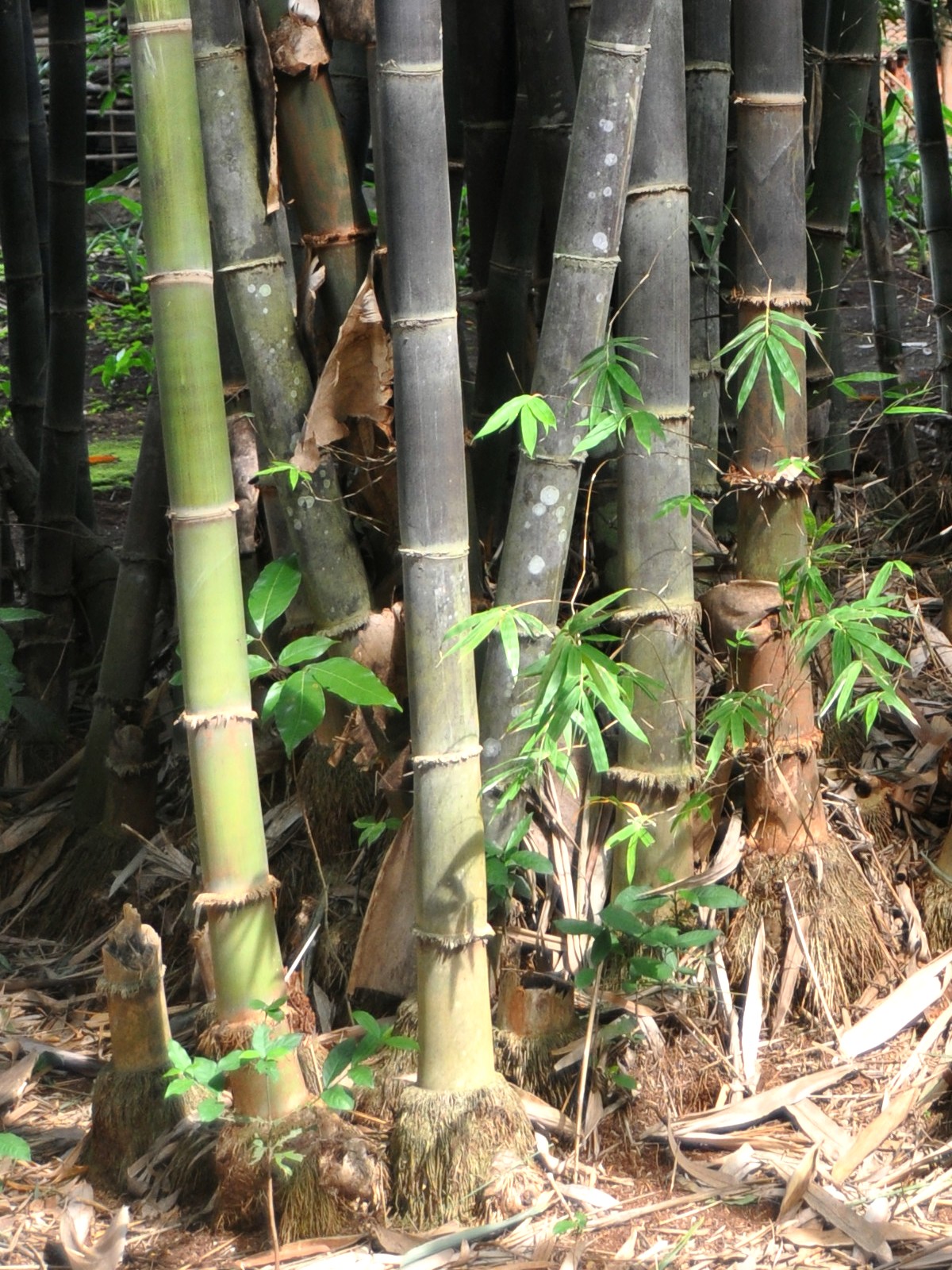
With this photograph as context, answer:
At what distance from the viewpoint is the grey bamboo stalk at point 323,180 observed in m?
1.70

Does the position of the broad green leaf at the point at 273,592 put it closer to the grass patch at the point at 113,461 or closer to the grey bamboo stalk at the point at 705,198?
the grey bamboo stalk at the point at 705,198

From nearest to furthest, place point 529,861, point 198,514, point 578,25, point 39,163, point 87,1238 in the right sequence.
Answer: point 198,514 < point 87,1238 < point 529,861 < point 578,25 < point 39,163

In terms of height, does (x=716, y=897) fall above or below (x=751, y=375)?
below

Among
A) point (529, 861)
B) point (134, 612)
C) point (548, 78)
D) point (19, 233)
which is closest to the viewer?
point (529, 861)

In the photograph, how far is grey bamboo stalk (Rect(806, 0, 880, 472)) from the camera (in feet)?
7.76

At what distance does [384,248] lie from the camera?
1.71 metres

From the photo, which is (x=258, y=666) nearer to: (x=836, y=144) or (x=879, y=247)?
(x=836, y=144)

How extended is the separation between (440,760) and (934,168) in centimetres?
210

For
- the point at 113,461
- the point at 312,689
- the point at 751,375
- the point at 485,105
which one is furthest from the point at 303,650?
the point at 113,461

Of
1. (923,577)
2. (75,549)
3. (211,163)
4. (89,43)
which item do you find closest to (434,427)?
(211,163)

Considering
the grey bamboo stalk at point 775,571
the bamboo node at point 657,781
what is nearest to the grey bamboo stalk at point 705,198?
the grey bamboo stalk at point 775,571

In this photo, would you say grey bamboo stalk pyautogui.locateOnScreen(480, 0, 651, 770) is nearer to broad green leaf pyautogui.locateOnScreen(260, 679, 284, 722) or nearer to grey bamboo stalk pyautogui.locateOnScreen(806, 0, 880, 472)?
broad green leaf pyautogui.locateOnScreen(260, 679, 284, 722)

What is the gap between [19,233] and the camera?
293cm

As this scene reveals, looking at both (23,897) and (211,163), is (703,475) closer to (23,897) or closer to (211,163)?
(211,163)
